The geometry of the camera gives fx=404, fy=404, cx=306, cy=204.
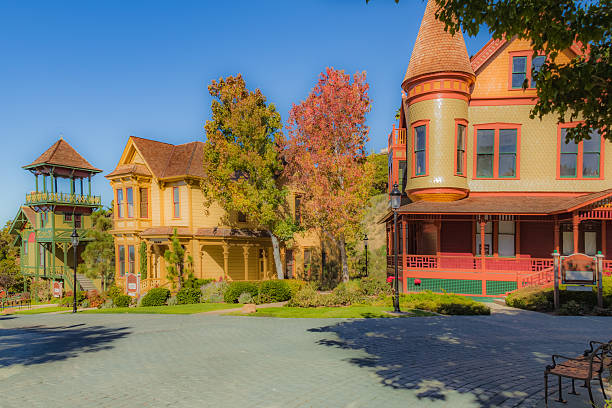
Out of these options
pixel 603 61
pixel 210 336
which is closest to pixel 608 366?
pixel 603 61

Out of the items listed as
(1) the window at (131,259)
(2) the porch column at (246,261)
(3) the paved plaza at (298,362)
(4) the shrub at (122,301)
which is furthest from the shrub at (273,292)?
(1) the window at (131,259)

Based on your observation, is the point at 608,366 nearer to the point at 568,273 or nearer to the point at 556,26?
the point at 556,26

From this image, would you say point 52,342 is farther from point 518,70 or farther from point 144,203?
point 518,70

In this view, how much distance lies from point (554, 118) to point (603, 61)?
16.3 meters

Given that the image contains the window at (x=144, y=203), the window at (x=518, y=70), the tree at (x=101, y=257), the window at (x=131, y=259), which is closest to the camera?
the window at (x=518, y=70)

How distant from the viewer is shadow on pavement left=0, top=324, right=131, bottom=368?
33.0 feet

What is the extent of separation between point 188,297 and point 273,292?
541 centimetres

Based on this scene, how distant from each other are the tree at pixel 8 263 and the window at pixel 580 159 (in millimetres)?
49853

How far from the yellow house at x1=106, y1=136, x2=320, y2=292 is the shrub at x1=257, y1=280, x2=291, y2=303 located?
665 centimetres

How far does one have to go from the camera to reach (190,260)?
89.6ft

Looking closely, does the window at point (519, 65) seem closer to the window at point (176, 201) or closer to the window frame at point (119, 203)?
the window at point (176, 201)

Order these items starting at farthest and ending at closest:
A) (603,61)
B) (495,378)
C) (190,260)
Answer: (190,260)
(495,378)
(603,61)

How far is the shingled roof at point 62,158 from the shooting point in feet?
129

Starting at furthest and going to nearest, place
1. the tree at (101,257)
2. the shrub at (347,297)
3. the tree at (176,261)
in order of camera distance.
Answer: the tree at (101,257) → the tree at (176,261) → the shrub at (347,297)
